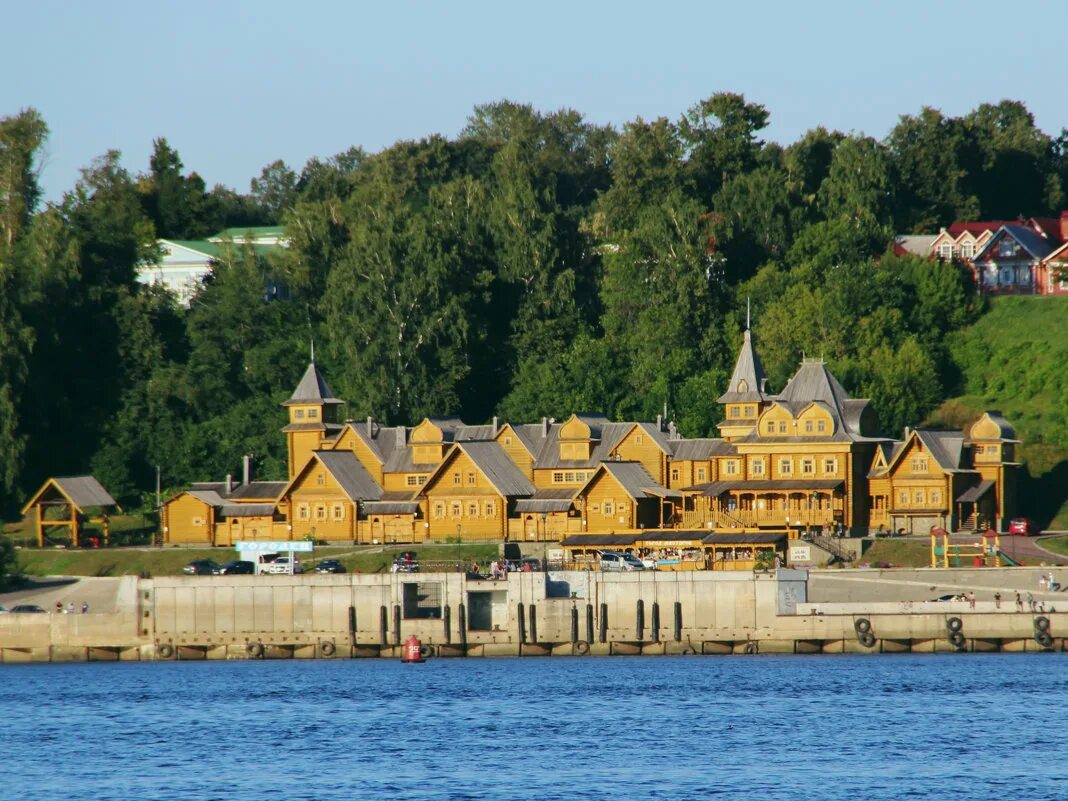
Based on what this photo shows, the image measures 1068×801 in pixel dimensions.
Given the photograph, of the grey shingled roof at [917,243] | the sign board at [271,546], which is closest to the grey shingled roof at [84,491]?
the sign board at [271,546]

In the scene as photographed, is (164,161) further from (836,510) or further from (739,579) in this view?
(739,579)

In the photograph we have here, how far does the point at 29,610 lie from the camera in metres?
98.0

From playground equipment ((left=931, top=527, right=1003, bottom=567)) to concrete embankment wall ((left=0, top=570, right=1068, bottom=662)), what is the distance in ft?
40.4

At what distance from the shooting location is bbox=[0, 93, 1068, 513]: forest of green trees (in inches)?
5084

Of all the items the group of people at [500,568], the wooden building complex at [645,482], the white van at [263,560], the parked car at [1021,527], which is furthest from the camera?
the wooden building complex at [645,482]

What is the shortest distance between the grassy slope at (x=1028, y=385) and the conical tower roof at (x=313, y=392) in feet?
107

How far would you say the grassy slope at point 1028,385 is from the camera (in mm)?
118562

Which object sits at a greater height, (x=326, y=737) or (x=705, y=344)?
(x=705, y=344)

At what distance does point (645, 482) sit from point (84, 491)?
2887 centimetres

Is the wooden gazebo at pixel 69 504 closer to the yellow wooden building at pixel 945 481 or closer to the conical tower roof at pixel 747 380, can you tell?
the conical tower roof at pixel 747 380

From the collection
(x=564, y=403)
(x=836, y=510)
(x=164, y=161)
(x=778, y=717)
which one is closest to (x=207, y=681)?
(x=778, y=717)

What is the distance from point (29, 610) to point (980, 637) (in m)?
39.2

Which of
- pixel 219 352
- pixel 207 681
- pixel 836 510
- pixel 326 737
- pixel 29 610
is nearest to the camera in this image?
pixel 326 737

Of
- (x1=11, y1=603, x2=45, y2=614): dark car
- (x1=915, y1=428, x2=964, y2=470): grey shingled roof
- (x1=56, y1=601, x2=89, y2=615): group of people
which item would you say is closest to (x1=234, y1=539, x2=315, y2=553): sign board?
(x1=56, y1=601, x2=89, y2=615): group of people
